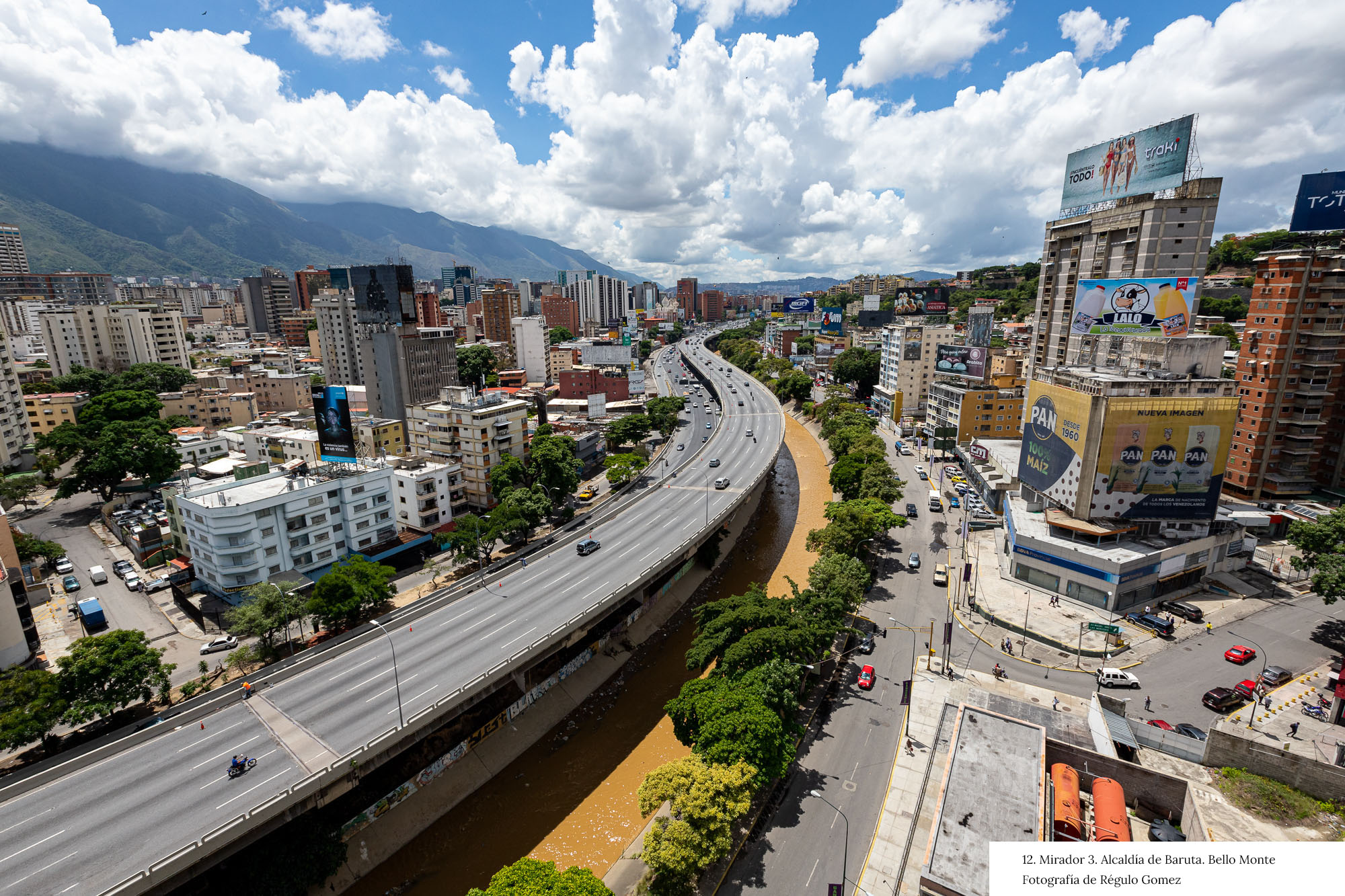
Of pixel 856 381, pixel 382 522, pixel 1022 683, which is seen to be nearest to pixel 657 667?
pixel 1022 683

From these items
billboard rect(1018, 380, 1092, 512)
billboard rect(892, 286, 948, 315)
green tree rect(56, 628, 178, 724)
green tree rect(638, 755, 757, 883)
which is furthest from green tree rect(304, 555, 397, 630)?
billboard rect(892, 286, 948, 315)

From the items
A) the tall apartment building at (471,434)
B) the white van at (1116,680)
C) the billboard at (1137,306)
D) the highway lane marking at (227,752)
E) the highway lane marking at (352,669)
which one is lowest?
the white van at (1116,680)

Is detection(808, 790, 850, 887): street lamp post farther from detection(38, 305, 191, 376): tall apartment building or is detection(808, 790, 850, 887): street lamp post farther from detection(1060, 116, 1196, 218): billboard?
detection(38, 305, 191, 376): tall apartment building

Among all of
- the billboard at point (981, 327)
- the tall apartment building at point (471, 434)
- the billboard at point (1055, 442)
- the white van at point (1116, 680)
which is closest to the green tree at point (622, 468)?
the tall apartment building at point (471, 434)

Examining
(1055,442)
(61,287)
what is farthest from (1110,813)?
(61,287)

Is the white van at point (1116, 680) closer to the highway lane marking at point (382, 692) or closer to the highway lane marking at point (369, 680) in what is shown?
the highway lane marking at point (382, 692)
